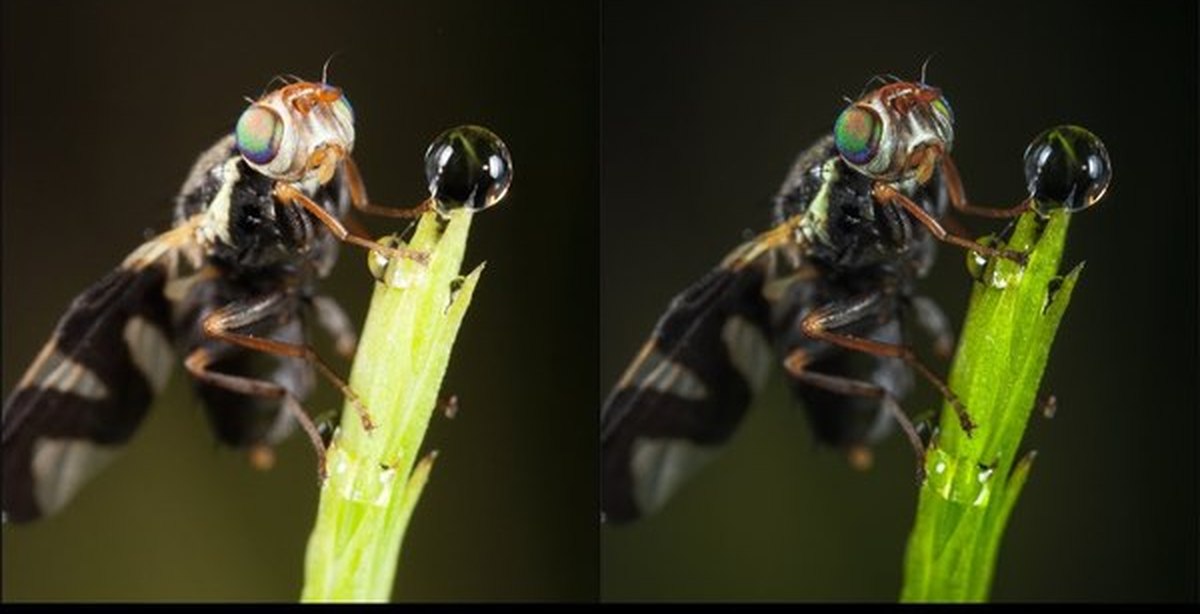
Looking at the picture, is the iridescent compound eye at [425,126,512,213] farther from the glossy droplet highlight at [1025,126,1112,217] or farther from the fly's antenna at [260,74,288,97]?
the glossy droplet highlight at [1025,126,1112,217]

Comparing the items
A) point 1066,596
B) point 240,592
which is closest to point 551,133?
point 240,592

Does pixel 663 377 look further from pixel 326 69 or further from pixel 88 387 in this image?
Result: pixel 88 387

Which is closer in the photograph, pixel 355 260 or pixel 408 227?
pixel 408 227

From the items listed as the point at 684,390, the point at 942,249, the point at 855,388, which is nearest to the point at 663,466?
the point at 684,390

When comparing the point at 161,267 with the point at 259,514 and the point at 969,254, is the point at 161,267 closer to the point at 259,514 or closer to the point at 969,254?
the point at 259,514

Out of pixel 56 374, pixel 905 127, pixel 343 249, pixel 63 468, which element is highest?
pixel 905 127
